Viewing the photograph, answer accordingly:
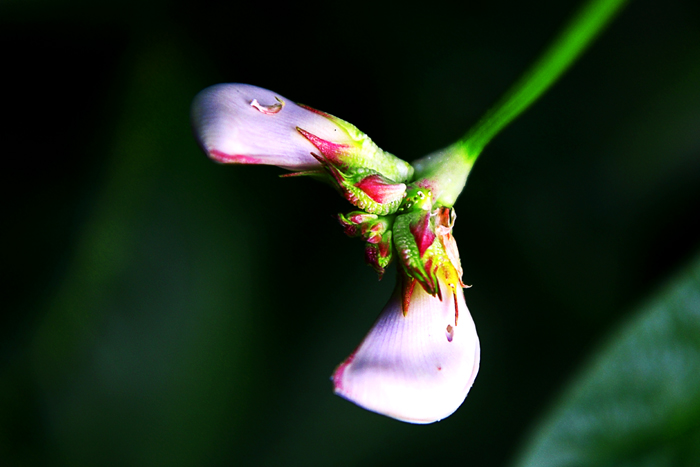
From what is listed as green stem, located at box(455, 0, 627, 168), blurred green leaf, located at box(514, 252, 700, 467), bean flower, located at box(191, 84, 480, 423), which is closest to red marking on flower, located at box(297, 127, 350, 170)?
bean flower, located at box(191, 84, 480, 423)

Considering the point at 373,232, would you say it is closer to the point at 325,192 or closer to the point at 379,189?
the point at 379,189

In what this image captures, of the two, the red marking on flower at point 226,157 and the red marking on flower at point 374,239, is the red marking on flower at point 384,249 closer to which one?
the red marking on flower at point 374,239

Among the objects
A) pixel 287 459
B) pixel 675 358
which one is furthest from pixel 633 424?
pixel 287 459

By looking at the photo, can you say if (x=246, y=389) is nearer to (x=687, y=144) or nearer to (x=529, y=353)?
(x=529, y=353)

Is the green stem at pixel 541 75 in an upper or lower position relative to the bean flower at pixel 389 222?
upper

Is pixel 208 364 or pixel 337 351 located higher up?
pixel 337 351

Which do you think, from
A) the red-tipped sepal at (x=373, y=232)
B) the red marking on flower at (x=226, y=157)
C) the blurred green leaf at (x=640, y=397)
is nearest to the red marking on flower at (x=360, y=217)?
the red-tipped sepal at (x=373, y=232)
